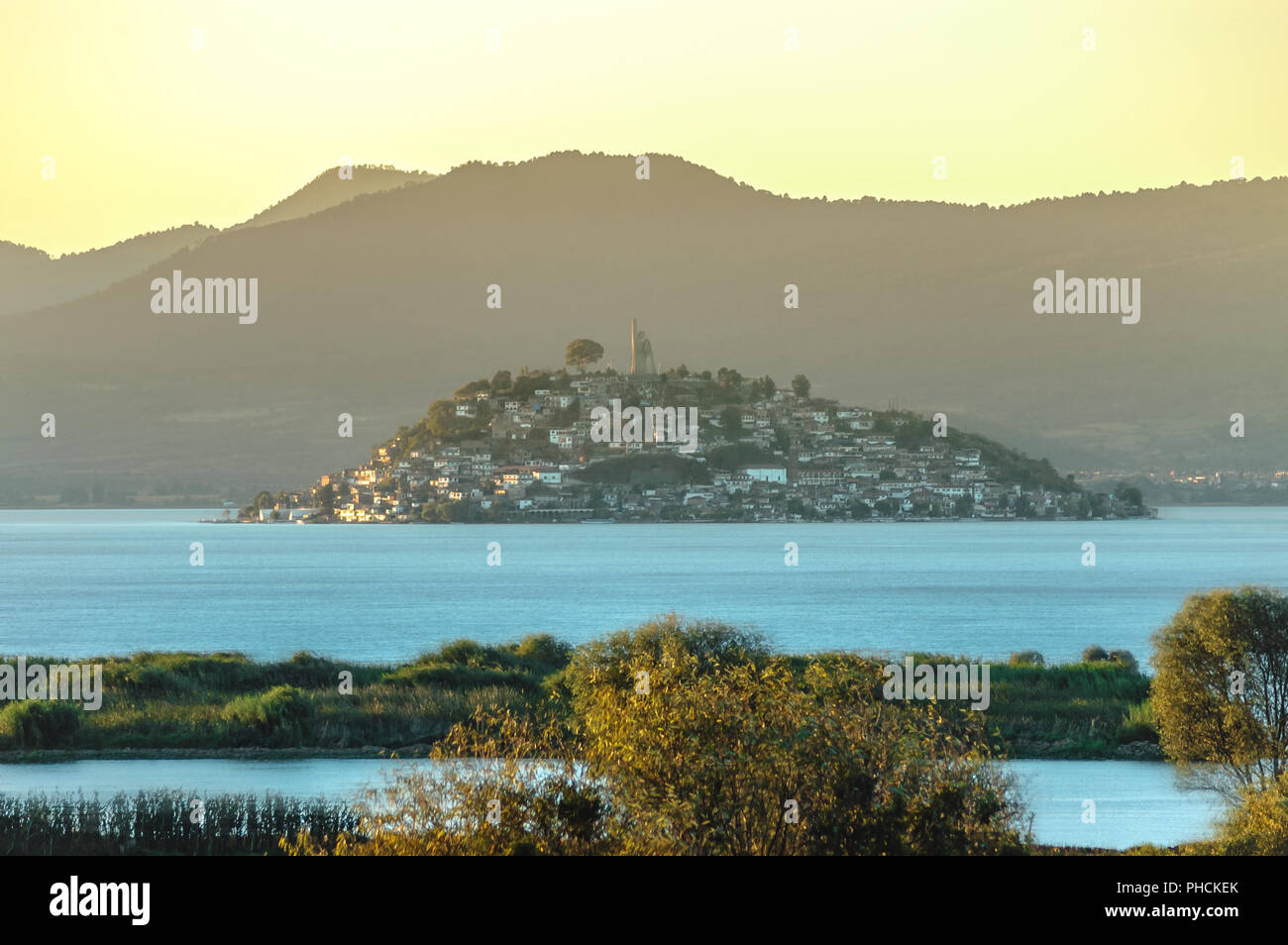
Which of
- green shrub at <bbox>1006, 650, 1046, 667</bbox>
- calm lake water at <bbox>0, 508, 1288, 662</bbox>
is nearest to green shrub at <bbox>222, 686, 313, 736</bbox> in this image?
green shrub at <bbox>1006, 650, 1046, 667</bbox>

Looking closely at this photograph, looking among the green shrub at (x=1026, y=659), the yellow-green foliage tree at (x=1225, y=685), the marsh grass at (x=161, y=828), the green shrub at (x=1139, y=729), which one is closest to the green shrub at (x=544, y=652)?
the green shrub at (x=1026, y=659)

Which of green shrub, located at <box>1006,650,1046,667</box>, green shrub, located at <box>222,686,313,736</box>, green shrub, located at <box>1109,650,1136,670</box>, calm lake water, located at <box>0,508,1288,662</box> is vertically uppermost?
green shrub, located at <box>222,686,313,736</box>

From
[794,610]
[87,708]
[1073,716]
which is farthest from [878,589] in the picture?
[87,708]

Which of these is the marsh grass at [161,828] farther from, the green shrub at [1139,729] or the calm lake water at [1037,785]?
the green shrub at [1139,729]

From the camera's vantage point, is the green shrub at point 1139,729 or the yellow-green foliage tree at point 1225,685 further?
the green shrub at point 1139,729

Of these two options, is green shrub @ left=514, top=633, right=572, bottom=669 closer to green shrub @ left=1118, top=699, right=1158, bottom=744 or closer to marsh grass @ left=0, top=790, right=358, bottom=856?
green shrub @ left=1118, top=699, right=1158, bottom=744

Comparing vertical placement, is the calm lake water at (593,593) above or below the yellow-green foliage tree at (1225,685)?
below
